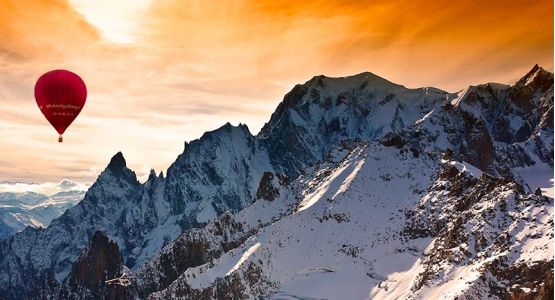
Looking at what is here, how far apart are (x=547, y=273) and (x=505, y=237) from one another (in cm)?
3103

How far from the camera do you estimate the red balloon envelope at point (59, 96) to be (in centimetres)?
13775

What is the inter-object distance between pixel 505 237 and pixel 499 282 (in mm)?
19856

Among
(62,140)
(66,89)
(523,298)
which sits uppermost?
(66,89)

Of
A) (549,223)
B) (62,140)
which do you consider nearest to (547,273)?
(549,223)

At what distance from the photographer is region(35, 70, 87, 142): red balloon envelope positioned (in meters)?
138

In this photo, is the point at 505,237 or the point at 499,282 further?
the point at 505,237

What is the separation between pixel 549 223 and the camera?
191750mm

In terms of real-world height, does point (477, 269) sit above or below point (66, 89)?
below

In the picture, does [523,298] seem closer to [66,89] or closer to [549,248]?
[549,248]

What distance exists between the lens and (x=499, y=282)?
18388 centimetres

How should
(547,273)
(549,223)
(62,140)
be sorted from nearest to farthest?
(62,140), (547,273), (549,223)

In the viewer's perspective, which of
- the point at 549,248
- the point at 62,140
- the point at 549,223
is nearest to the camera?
the point at 62,140

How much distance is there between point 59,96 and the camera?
13812cm

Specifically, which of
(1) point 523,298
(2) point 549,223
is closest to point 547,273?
(1) point 523,298
